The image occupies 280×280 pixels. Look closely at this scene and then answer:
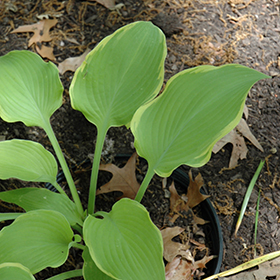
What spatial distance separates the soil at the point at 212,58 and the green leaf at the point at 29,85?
36cm

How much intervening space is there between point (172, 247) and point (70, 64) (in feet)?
3.56

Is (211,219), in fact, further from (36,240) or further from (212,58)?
(212,58)

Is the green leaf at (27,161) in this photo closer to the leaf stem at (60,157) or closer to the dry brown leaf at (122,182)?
the leaf stem at (60,157)

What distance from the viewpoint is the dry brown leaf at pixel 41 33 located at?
5.61ft

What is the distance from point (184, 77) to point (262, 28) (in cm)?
102

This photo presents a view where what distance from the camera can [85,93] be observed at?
116 cm

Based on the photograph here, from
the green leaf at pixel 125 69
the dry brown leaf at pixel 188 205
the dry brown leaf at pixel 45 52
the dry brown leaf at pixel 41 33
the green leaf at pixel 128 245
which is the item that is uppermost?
the green leaf at pixel 125 69

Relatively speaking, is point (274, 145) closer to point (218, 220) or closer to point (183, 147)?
→ point (218, 220)

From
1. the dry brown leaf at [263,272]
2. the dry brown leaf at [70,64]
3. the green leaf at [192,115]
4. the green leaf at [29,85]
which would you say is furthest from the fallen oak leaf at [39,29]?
the dry brown leaf at [263,272]

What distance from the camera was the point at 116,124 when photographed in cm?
120

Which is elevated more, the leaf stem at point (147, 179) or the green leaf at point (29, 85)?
the green leaf at point (29, 85)

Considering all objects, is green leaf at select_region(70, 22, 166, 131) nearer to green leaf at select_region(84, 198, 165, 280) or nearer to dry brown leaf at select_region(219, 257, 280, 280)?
green leaf at select_region(84, 198, 165, 280)

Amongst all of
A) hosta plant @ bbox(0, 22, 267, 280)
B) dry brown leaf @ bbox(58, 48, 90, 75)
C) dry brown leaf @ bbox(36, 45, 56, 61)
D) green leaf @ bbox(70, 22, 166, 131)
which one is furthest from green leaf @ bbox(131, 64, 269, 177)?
dry brown leaf @ bbox(36, 45, 56, 61)

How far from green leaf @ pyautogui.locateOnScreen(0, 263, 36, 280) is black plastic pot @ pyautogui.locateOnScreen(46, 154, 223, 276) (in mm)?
553
